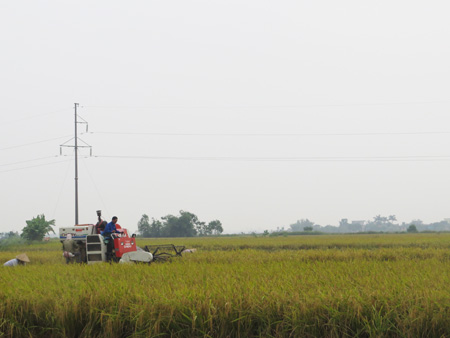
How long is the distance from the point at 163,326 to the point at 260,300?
128 cm

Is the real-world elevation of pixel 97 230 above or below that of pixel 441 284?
above

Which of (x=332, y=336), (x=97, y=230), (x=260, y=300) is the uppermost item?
(x=97, y=230)

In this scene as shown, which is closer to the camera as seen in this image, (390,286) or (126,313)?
(126,313)

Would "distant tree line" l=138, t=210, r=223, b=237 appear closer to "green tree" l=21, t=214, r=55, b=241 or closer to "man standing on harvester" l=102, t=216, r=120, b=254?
"green tree" l=21, t=214, r=55, b=241

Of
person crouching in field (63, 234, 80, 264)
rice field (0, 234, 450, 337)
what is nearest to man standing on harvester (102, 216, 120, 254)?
person crouching in field (63, 234, 80, 264)

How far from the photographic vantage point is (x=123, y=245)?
12812mm

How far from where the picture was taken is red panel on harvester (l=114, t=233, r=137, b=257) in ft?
41.6

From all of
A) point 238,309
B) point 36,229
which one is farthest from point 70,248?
point 36,229

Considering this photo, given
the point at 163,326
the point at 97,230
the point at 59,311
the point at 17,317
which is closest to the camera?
the point at 163,326

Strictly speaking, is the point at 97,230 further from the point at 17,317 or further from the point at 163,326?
the point at 163,326

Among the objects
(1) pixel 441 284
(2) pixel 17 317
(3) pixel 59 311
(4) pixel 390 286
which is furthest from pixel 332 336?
(2) pixel 17 317

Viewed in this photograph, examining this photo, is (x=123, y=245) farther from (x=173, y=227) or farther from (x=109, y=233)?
(x=173, y=227)

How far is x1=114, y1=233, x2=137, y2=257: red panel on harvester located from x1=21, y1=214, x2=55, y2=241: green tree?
1311 inches

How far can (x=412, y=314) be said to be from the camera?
541cm
